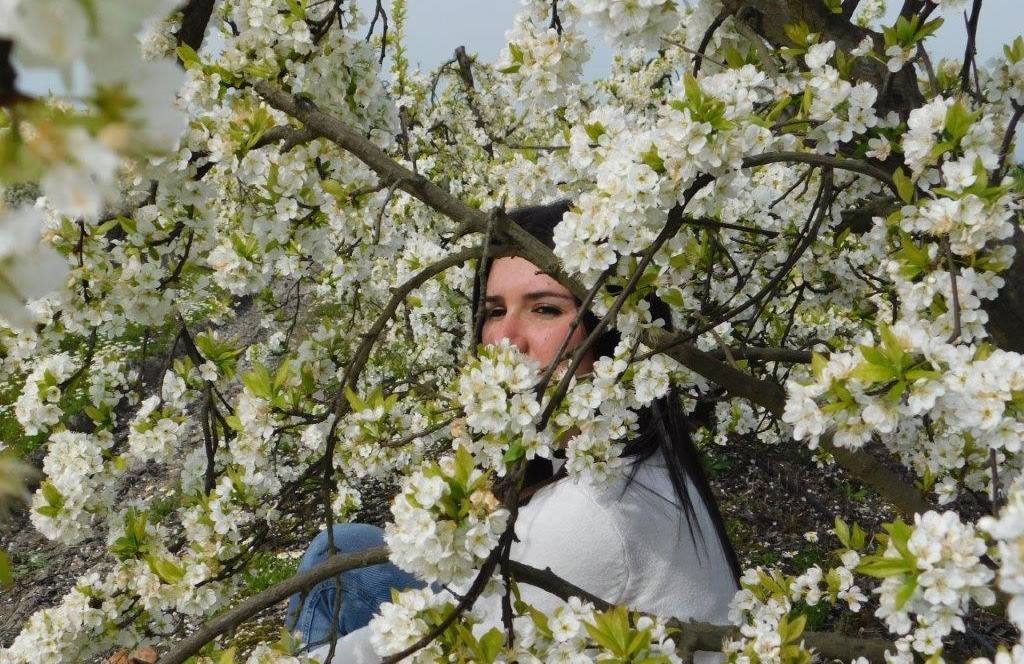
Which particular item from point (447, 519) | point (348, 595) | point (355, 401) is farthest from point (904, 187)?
point (348, 595)

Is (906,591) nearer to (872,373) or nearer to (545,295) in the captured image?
(872,373)

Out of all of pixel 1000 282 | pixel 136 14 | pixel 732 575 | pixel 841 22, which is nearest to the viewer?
pixel 136 14

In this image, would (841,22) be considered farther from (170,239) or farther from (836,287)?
(170,239)

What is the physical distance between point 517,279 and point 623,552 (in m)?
0.87

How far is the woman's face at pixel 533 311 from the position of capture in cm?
229

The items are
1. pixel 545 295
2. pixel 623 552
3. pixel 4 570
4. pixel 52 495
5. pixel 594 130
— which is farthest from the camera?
pixel 545 295

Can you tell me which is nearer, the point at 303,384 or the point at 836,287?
the point at 303,384

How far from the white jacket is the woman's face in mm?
409

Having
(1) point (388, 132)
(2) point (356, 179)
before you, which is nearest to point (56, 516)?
(2) point (356, 179)

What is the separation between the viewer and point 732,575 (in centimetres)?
238

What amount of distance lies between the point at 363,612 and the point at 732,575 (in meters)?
→ 1.55

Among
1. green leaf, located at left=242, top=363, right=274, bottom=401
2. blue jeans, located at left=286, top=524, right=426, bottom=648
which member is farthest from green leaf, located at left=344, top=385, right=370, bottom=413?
blue jeans, located at left=286, top=524, right=426, bottom=648

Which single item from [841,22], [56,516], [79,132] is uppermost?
[841,22]

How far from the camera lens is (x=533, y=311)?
2367mm
